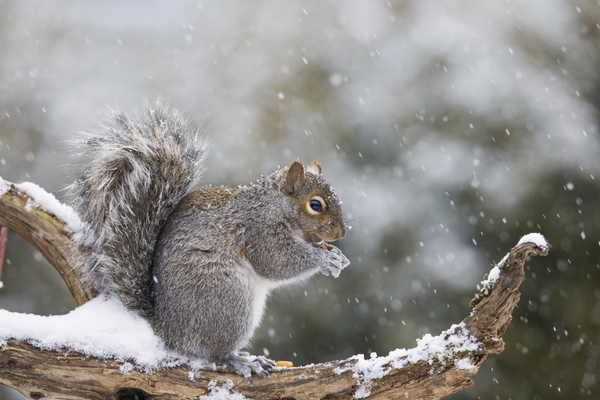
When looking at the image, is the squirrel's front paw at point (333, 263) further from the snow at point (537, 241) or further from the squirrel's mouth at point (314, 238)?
the snow at point (537, 241)

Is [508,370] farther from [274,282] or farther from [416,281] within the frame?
[274,282]

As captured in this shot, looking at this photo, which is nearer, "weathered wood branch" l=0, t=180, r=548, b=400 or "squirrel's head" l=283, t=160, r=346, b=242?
"weathered wood branch" l=0, t=180, r=548, b=400

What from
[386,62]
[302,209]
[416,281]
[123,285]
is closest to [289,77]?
[386,62]

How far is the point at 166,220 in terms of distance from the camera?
155 cm

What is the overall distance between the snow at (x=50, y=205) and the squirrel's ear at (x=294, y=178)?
0.76 metres

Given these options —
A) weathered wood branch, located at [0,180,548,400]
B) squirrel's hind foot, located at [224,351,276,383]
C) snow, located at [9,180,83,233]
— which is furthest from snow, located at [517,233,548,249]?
snow, located at [9,180,83,233]

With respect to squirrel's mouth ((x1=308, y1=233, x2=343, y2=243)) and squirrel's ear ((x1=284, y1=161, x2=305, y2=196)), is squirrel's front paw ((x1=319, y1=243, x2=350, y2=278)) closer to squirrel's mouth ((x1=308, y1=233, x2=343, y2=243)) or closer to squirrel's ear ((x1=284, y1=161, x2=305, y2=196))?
squirrel's mouth ((x1=308, y1=233, x2=343, y2=243))

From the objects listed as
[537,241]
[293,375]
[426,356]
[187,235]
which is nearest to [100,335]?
[187,235]

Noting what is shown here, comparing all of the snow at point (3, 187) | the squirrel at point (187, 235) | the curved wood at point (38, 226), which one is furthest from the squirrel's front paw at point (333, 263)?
the snow at point (3, 187)

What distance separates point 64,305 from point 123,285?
1.94 m

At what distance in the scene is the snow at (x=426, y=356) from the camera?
4.27 ft

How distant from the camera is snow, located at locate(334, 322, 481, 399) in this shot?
51.3 inches

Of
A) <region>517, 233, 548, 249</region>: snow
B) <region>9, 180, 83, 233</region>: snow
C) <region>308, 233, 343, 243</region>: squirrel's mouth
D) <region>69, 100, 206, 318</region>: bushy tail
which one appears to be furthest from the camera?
<region>9, 180, 83, 233</region>: snow

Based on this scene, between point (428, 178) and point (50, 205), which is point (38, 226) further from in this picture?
point (428, 178)
